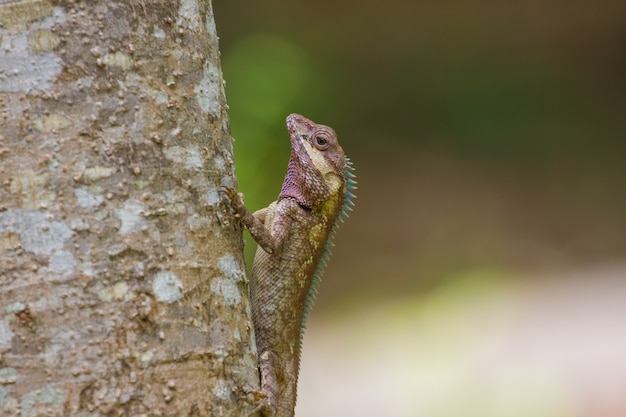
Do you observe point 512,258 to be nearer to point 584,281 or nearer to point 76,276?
point 584,281

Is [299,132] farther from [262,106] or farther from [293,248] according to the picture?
[262,106]

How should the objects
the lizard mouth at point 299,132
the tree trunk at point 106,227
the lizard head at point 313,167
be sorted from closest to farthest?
the tree trunk at point 106,227, the lizard head at point 313,167, the lizard mouth at point 299,132

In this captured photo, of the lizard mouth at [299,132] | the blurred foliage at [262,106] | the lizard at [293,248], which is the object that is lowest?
the lizard at [293,248]

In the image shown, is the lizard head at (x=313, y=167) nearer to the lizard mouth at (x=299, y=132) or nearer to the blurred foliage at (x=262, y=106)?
the lizard mouth at (x=299, y=132)

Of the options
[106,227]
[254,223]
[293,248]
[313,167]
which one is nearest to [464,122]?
[313,167]

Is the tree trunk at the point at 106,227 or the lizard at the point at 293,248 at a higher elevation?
the lizard at the point at 293,248

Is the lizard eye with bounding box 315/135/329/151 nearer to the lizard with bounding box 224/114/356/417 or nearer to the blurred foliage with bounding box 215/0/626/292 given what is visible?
the lizard with bounding box 224/114/356/417

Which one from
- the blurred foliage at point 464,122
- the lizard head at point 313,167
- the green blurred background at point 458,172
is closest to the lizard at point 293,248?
the lizard head at point 313,167
